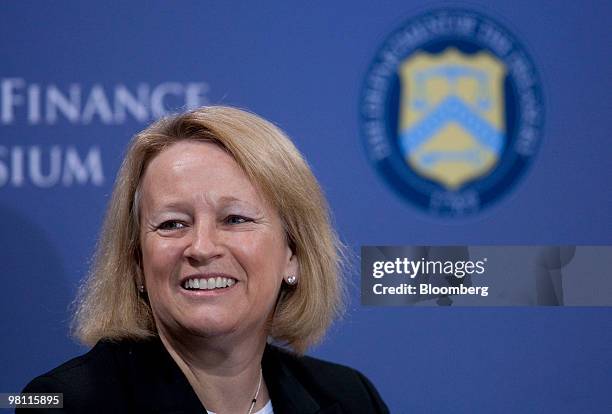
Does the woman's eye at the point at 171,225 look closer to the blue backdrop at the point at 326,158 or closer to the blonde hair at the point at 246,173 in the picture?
the blonde hair at the point at 246,173

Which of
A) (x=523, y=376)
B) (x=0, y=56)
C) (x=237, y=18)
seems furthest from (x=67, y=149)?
(x=523, y=376)

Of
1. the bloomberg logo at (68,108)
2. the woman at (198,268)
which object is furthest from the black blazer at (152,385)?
the bloomberg logo at (68,108)

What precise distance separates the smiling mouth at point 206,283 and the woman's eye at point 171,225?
0.09 m

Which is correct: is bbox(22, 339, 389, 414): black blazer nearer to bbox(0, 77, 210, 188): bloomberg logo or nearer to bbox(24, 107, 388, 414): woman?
bbox(24, 107, 388, 414): woman

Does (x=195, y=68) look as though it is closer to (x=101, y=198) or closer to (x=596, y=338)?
(x=101, y=198)

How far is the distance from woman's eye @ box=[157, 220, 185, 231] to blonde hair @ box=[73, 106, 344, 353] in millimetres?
89

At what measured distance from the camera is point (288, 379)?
69.6 inches

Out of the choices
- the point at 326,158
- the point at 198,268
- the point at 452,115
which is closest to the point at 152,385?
the point at 198,268

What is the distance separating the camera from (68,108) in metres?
2.32

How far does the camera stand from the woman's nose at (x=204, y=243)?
1.50 m

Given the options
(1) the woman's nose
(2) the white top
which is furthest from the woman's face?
(2) the white top

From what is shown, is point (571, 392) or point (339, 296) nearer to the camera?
point (339, 296)

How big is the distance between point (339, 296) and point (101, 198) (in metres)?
0.80

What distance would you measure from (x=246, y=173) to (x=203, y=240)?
14 cm
